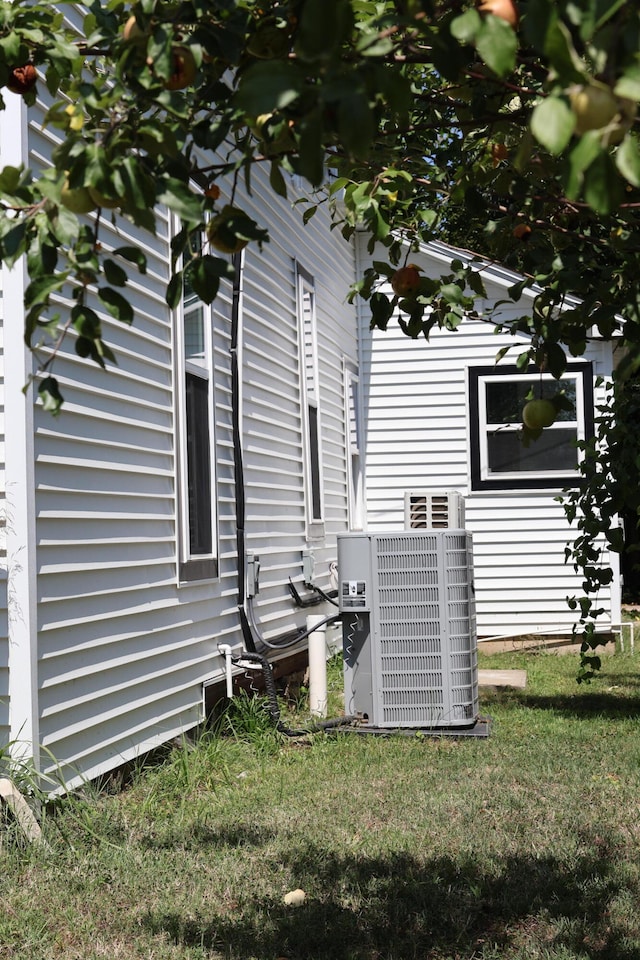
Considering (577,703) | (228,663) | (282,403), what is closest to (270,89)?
(228,663)

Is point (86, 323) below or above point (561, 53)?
below

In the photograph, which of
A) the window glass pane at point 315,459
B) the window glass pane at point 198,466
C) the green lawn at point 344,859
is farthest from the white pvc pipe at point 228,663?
the window glass pane at point 315,459

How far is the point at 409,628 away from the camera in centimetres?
717

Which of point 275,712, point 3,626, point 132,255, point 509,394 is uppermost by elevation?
point 509,394

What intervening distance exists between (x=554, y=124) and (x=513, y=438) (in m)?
11.2

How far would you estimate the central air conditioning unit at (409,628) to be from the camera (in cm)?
711

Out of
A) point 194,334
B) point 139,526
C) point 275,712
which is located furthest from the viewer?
point 194,334

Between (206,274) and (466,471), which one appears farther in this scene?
(466,471)

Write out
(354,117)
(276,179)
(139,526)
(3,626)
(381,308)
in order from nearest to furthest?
(354,117) → (276,179) → (381,308) → (3,626) → (139,526)

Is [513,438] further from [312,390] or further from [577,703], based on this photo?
[577,703]

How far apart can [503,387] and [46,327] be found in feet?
35.4

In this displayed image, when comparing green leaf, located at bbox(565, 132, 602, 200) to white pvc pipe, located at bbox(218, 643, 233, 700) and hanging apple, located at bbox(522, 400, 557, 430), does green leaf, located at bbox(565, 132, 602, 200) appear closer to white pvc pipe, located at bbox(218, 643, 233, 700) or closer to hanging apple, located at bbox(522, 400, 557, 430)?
hanging apple, located at bbox(522, 400, 557, 430)

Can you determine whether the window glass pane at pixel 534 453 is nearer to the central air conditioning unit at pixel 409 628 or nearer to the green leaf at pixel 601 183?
the central air conditioning unit at pixel 409 628

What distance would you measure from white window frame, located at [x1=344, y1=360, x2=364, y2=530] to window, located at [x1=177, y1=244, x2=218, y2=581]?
467 cm
